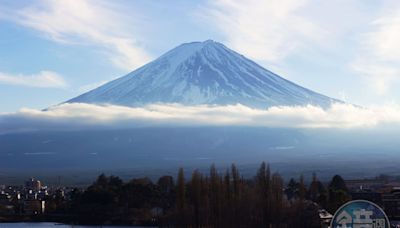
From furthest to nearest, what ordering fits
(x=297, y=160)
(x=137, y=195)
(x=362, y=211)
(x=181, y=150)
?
(x=181, y=150)
(x=297, y=160)
(x=137, y=195)
(x=362, y=211)

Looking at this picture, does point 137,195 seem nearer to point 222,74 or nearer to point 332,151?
point 222,74

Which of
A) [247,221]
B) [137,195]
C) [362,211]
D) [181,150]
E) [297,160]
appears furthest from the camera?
[181,150]

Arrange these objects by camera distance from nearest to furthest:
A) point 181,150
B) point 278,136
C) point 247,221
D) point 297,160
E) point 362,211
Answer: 1. point 362,211
2. point 247,221
3. point 297,160
4. point 181,150
5. point 278,136

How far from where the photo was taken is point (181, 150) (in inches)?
2250

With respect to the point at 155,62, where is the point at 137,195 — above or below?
below

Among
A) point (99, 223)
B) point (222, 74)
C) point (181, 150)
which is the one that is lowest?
point (99, 223)

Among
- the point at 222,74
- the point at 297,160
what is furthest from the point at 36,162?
the point at 297,160

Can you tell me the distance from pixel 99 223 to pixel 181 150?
1384 inches

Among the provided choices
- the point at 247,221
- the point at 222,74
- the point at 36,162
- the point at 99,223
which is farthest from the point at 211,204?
the point at 36,162

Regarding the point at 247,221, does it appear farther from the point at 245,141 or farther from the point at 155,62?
the point at 155,62

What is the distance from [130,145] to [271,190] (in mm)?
45413

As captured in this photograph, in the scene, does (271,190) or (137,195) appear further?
(137,195)

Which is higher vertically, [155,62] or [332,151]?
[155,62]

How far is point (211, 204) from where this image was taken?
54.2 ft
